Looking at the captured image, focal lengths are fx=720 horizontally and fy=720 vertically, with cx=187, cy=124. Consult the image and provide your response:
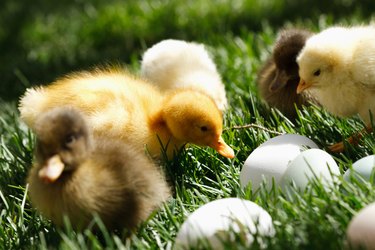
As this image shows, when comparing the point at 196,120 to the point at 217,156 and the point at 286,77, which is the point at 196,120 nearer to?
the point at 217,156

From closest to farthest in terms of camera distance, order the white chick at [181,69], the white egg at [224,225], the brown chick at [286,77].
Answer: the white egg at [224,225], the brown chick at [286,77], the white chick at [181,69]

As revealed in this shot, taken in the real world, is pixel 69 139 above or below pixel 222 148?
above

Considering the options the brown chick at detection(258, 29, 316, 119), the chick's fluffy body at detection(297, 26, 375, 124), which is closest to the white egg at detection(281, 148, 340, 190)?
the chick's fluffy body at detection(297, 26, 375, 124)

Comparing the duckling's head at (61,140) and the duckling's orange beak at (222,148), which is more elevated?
the duckling's head at (61,140)

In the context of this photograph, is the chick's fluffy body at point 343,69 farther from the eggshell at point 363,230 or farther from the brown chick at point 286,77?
the eggshell at point 363,230

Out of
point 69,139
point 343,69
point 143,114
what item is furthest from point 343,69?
point 69,139

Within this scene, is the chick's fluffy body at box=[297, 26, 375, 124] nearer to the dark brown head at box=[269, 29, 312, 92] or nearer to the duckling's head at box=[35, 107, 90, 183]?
the dark brown head at box=[269, 29, 312, 92]

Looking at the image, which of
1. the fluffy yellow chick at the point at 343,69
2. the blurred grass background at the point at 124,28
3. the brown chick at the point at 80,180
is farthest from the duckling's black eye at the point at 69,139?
the blurred grass background at the point at 124,28
